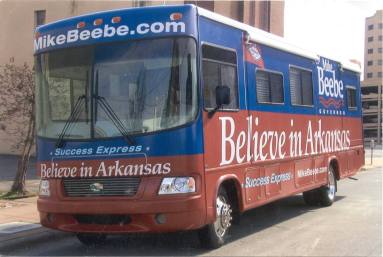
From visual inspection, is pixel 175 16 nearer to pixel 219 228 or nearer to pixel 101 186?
pixel 101 186

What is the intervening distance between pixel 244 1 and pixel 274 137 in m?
23.2

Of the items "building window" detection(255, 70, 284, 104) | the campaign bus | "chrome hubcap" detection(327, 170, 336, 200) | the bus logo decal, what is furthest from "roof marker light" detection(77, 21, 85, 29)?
"chrome hubcap" detection(327, 170, 336, 200)

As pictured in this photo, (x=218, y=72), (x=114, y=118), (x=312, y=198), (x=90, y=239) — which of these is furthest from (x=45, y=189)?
(x=312, y=198)

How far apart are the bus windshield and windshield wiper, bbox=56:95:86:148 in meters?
0.02

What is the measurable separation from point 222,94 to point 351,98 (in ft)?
24.6

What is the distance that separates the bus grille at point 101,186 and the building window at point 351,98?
8056 mm

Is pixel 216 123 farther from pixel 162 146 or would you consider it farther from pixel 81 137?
pixel 81 137

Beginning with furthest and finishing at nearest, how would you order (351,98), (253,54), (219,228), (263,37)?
(351,98), (263,37), (253,54), (219,228)

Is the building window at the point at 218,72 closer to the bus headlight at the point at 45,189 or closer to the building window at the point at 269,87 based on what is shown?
the building window at the point at 269,87

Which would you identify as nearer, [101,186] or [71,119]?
[101,186]

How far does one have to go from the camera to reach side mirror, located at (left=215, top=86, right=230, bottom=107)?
23.7 ft

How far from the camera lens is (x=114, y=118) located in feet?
23.4

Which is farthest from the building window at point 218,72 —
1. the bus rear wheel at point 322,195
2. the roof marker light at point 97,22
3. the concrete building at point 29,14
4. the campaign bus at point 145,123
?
the concrete building at point 29,14

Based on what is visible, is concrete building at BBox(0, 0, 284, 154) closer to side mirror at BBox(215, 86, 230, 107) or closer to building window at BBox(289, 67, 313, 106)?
building window at BBox(289, 67, 313, 106)
